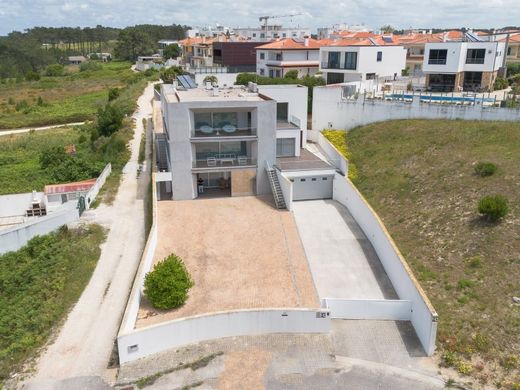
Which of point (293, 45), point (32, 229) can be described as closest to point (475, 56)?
point (293, 45)

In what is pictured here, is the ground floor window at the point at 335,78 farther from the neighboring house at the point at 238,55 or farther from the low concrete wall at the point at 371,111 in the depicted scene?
the neighboring house at the point at 238,55

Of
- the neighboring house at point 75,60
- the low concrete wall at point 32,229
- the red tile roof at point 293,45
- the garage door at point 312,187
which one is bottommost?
the low concrete wall at point 32,229

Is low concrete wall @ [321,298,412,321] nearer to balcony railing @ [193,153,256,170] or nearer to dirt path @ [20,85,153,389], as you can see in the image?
dirt path @ [20,85,153,389]

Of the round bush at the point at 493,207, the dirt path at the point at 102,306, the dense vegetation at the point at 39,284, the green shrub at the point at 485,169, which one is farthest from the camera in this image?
the green shrub at the point at 485,169

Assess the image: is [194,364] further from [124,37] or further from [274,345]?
[124,37]

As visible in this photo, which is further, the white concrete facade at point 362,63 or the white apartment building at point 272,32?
the white apartment building at point 272,32

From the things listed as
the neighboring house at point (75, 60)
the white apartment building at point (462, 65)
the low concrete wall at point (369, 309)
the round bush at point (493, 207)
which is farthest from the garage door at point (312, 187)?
the neighboring house at point (75, 60)

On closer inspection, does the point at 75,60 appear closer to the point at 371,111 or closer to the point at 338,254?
the point at 371,111
